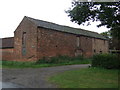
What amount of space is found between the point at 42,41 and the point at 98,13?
1411cm

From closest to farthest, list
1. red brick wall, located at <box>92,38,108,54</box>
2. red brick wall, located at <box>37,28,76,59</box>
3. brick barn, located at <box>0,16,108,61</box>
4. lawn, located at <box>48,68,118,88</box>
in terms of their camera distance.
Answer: lawn, located at <box>48,68,118,88</box>, brick barn, located at <box>0,16,108,61</box>, red brick wall, located at <box>37,28,76,59</box>, red brick wall, located at <box>92,38,108,54</box>

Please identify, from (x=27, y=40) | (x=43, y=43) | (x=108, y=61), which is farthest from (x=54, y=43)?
(x=108, y=61)

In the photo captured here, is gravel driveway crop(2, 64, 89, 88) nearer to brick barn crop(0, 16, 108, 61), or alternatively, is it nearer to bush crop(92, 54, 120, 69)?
bush crop(92, 54, 120, 69)

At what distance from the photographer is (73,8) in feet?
38.6

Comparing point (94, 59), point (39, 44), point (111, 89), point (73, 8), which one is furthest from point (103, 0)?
point (39, 44)

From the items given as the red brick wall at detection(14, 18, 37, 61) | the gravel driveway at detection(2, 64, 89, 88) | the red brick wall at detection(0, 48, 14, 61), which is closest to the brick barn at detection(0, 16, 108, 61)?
the red brick wall at detection(14, 18, 37, 61)

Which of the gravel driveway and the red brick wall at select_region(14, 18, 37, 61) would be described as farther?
the red brick wall at select_region(14, 18, 37, 61)

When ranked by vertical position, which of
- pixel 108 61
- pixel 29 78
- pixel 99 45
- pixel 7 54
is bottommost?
pixel 29 78

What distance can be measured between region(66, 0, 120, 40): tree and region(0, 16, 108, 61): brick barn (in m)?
12.5

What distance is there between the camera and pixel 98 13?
1139 centimetres

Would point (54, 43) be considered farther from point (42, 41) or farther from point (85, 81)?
point (85, 81)

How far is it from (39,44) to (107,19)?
47.9 feet

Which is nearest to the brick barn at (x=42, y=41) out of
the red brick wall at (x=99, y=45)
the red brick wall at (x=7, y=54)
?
the red brick wall at (x=7, y=54)

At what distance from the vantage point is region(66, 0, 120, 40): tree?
10.5 metres
